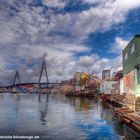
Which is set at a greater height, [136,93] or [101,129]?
[136,93]

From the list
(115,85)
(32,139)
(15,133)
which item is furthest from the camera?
(115,85)

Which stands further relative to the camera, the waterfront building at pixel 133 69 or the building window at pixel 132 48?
the building window at pixel 132 48

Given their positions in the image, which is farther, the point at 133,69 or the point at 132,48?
the point at 132,48

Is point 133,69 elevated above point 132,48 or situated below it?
below

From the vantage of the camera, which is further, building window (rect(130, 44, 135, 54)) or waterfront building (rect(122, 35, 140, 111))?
building window (rect(130, 44, 135, 54))

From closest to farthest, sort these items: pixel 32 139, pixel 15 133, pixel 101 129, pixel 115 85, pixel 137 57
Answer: pixel 32 139
pixel 15 133
pixel 101 129
pixel 137 57
pixel 115 85

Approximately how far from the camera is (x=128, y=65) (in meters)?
62.5

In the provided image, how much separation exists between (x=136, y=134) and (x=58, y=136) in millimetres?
9700

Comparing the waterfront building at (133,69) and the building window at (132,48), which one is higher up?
the building window at (132,48)

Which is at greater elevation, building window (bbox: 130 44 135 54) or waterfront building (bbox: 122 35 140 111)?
building window (bbox: 130 44 135 54)

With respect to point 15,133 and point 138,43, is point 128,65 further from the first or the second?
point 15,133

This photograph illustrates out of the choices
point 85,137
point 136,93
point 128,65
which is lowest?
point 85,137

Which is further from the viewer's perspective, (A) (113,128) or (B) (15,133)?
(A) (113,128)

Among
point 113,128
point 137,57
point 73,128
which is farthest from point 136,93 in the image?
point 73,128
